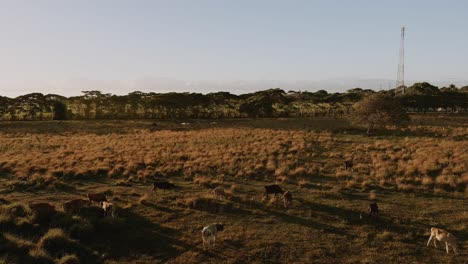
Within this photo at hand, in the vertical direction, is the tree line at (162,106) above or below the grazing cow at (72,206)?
above

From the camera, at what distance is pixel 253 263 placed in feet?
42.9

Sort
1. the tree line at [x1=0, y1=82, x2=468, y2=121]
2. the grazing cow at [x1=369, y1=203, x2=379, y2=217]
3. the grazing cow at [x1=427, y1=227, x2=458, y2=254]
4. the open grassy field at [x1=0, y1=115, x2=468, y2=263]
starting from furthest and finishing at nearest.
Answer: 1. the tree line at [x1=0, y1=82, x2=468, y2=121]
2. the grazing cow at [x1=369, y1=203, x2=379, y2=217]
3. the open grassy field at [x1=0, y1=115, x2=468, y2=263]
4. the grazing cow at [x1=427, y1=227, x2=458, y2=254]

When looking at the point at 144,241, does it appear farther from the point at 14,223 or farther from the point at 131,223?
the point at 14,223

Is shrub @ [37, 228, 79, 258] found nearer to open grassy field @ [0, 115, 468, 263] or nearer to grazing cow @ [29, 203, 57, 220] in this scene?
open grassy field @ [0, 115, 468, 263]

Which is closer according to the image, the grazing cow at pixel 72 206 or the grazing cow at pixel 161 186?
the grazing cow at pixel 72 206

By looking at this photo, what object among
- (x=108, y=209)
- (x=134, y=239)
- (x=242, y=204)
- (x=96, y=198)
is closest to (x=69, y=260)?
(x=134, y=239)

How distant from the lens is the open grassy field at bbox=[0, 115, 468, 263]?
13852 millimetres

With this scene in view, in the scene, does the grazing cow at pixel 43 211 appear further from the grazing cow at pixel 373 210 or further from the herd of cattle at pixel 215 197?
the grazing cow at pixel 373 210

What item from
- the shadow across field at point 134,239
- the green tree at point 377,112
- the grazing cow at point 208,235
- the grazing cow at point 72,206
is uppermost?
the green tree at point 377,112

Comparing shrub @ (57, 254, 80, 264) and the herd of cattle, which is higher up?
the herd of cattle

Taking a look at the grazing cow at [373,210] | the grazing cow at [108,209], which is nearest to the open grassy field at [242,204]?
the grazing cow at [108,209]

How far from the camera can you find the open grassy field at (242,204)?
45.4ft

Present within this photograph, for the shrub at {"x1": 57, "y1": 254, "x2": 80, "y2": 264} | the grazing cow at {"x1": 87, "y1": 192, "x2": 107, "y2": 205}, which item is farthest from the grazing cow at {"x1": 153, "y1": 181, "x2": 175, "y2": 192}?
the shrub at {"x1": 57, "y1": 254, "x2": 80, "y2": 264}

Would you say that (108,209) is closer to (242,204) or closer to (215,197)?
(215,197)
